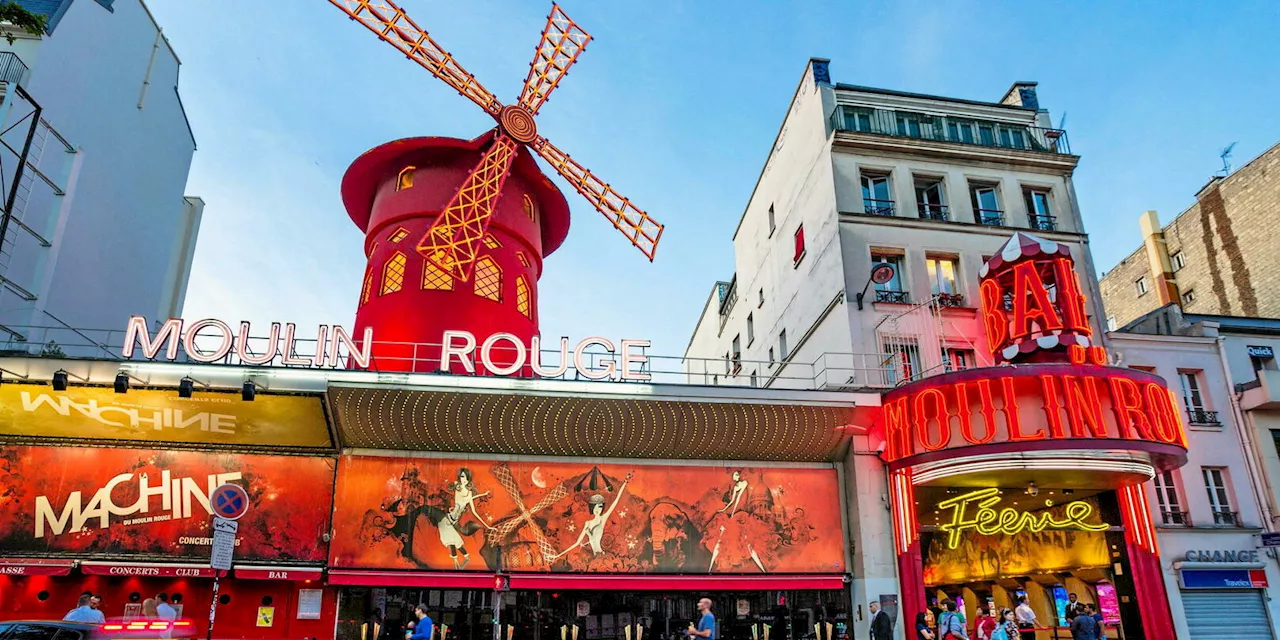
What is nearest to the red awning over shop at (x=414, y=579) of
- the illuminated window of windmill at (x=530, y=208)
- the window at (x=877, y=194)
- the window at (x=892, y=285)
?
the illuminated window of windmill at (x=530, y=208)

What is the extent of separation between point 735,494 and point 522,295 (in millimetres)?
6044

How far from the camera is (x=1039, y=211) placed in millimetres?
17031

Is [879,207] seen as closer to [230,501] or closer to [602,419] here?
[602,419]

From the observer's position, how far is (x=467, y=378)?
12.5 metres

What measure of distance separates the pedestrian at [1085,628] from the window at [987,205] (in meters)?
8.14

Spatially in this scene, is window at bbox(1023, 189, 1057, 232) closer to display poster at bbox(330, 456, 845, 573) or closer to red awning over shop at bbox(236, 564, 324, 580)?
display poster at bbox(330, 456, 845, 573)

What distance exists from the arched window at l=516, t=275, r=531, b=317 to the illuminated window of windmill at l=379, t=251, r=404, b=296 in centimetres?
233

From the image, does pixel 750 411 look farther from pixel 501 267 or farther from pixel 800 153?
pixel 800 153

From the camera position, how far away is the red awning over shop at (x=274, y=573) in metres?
12.2

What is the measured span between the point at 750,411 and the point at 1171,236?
19.0m

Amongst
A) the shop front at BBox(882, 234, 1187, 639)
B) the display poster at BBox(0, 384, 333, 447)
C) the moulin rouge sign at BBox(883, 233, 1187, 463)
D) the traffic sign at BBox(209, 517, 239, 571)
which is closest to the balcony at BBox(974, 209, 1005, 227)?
the shop front at BBox(882, 234, 1187, 639)

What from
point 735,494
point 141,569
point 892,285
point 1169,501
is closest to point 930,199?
point 892,285

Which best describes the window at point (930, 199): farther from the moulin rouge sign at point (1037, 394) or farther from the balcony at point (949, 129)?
the moulin rouge sign at point (1037, 394)

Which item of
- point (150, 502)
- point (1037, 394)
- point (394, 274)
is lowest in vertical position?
point (150, 502)
